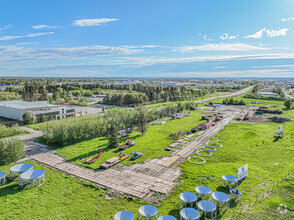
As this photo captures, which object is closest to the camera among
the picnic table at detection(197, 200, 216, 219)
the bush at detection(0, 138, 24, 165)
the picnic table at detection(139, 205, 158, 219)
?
the picnic table at detection(139, 205, 158, 219)

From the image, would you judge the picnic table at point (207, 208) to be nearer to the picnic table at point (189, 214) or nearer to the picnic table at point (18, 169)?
the picnic table at point (189, 214)

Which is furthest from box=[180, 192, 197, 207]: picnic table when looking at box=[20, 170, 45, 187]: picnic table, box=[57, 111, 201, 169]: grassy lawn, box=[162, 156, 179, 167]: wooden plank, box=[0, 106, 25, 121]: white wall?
box=[0, 106, 25, 121]: white wall

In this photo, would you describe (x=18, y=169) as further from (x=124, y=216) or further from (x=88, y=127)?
(x=88, y=127)

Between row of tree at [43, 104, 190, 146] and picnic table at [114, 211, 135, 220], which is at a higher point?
row of tree at [43, 104, 190, 146]

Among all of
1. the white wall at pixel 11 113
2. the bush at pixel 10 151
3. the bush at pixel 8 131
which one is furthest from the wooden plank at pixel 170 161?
the white wall at pixel 11 113

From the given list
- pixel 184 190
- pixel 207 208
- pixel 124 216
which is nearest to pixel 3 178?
pixel 124 216

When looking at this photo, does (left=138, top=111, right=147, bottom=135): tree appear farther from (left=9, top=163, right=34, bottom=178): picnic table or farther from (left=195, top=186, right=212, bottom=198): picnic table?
(left=195, top=186, right=212, bottom=198): picnic table

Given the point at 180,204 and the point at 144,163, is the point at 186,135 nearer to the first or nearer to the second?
the point at 144,163
